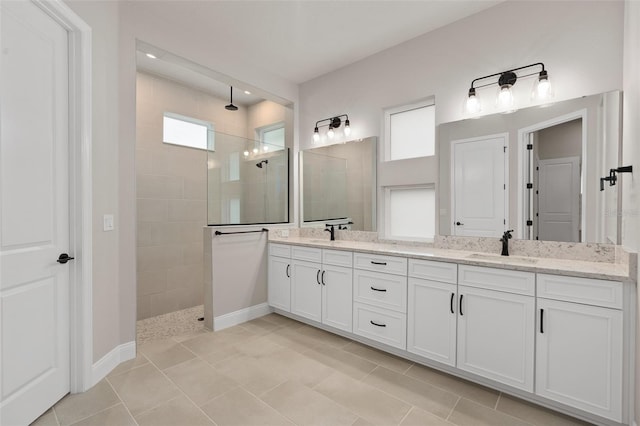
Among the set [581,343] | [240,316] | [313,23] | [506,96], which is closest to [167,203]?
[240,316]

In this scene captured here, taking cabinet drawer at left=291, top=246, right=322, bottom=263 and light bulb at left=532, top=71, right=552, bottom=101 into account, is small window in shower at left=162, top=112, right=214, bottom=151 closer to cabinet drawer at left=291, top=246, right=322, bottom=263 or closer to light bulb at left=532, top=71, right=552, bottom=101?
cabinet drawer at left=291, top=246, right=322, bottom=263

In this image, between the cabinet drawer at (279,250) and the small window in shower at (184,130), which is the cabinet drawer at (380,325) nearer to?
the cabinet drawer at (279,250)

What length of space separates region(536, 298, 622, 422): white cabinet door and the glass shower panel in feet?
9.25

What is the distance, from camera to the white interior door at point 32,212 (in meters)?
1.65

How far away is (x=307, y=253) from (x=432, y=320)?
1.41m

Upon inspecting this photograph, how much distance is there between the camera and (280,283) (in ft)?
11.7

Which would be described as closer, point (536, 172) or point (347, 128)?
point (536, 172)

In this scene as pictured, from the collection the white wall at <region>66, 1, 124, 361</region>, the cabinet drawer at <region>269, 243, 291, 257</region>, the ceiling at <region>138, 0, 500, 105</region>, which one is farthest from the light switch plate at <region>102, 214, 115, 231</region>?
the ceiling at <region>138, 0, 500, 105</region>

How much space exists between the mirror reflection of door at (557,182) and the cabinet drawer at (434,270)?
2.47ft

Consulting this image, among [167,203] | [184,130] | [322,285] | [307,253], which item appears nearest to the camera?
[322,285]

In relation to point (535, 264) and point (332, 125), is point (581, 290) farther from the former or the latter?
point (332, 125)

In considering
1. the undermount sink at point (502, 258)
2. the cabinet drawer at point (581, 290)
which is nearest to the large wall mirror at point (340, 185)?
the undermount sink at point (502, 258)

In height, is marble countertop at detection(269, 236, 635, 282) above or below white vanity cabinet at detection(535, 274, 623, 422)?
above

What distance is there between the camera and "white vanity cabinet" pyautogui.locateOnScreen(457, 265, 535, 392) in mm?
1951
